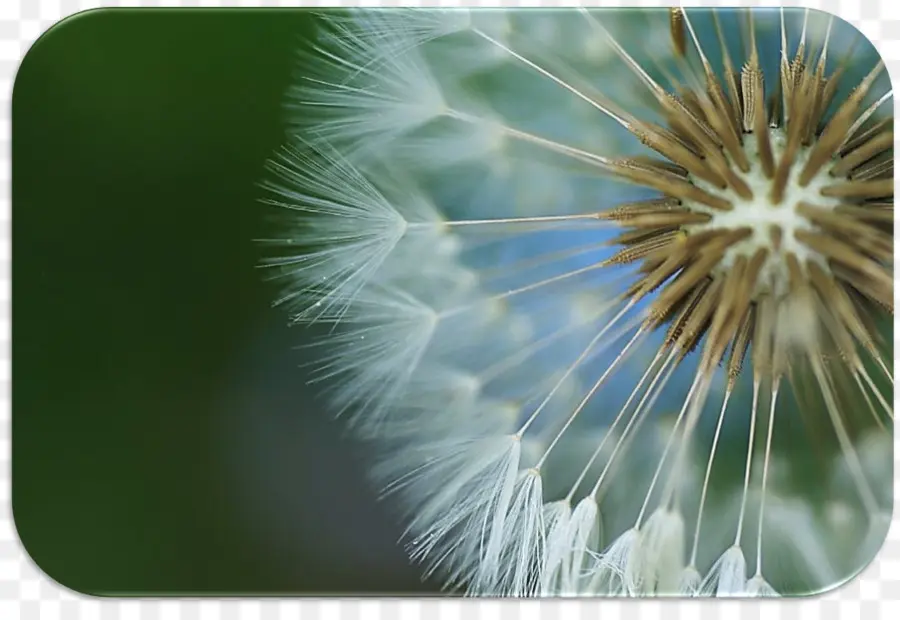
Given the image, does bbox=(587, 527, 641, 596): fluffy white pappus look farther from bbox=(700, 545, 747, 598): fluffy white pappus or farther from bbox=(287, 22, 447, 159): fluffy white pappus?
bbox=(287, 22, 447, 159): fluffy white pappus

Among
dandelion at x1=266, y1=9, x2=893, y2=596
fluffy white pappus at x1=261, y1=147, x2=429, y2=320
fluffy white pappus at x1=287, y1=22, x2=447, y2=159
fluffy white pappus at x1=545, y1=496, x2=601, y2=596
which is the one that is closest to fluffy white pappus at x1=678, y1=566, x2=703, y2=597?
dandelion at x1=266, y1=9, x2=893, y2=596

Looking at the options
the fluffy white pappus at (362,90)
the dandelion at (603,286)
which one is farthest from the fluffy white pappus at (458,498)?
the fluffy white pappus at (362,90)

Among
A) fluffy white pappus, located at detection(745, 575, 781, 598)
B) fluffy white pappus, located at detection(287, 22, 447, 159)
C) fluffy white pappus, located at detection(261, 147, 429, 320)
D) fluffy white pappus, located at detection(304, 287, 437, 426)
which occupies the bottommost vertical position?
fluffy white pappus, located at detection(745, 575, 781, 598)

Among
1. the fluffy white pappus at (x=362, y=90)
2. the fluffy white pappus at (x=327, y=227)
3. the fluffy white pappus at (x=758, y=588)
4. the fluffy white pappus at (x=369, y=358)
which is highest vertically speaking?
the fluffy white pappus at (x=362, y=90)

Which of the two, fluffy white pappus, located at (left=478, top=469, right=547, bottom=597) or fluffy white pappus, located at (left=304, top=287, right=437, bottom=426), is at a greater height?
fluffy white pappus, located at (left=304, top=287, right=437, bottom=426)

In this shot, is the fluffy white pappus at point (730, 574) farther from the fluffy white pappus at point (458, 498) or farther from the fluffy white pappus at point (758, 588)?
the fluffy white pappus at point (458, 498)

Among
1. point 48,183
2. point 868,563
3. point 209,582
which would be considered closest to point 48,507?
point 209,582

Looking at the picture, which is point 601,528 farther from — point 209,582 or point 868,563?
point 209,582
